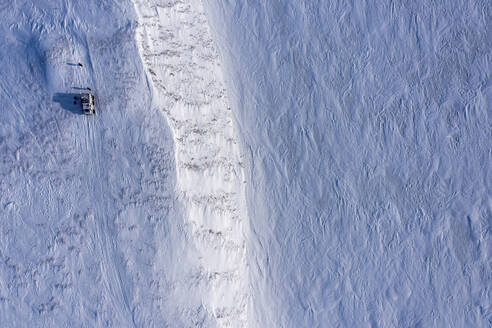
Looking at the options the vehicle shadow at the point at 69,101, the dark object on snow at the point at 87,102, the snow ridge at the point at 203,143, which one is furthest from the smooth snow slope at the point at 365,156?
the vehicle shadow at the point at 69,101

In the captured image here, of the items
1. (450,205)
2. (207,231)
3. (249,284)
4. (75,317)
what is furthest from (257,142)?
(75,317)

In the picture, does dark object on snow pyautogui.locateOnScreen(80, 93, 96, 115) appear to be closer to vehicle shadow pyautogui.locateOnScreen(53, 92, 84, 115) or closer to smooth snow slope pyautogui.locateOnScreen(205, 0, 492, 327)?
vehicle shadow pyautogui.locateOnScreen(53, 92, 84, 115)

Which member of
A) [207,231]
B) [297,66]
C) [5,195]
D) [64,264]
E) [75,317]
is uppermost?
[297,66]

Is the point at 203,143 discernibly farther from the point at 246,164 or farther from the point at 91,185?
the point at 91,185

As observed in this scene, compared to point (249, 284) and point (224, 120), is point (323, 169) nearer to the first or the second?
point (224, 120)

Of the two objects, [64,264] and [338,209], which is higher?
[338,209]

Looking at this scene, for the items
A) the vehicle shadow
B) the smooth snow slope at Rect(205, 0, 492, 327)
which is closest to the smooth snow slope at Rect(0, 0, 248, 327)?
the vehicle shadow

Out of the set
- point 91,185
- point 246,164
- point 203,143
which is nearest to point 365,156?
point 246,164
